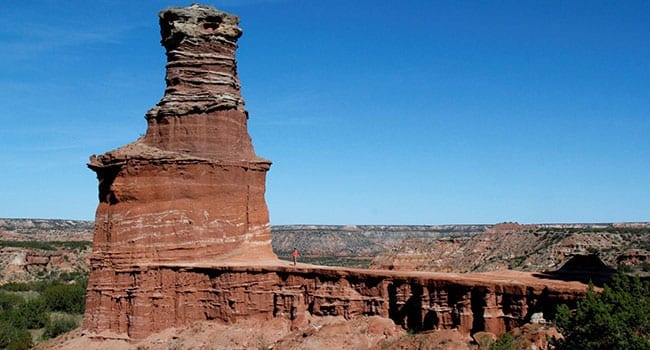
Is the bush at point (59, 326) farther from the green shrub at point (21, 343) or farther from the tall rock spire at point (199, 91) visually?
the tall rock spire at point (199, 91)

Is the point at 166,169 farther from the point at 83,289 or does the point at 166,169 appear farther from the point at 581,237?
the point at 581,237

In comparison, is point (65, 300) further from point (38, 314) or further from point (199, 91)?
point (199, 91)

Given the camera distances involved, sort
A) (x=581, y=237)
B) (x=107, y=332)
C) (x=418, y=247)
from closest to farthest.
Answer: (x=107, y=332) → (x=581, y=237) → (x=418, y=247)

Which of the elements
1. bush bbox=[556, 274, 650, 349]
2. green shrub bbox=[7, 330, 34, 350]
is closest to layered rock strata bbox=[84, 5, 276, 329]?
green shrub bbox=[7, 330, 34, 350]

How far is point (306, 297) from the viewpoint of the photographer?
3044 cm

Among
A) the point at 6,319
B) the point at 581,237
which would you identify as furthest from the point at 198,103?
the point at 581,237

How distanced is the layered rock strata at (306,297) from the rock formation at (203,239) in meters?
0.05

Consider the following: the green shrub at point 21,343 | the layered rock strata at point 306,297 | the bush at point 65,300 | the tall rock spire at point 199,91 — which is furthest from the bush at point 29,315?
the tall rock spire at point 199,91

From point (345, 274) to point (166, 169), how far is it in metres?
11.9

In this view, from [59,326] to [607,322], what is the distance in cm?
4702

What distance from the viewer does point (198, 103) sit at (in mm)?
36344

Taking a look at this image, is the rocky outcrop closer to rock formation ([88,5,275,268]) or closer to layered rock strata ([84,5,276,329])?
layered rock strata ([84,5,276,329])

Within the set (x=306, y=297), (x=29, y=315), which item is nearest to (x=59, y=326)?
(x=29, y=315)

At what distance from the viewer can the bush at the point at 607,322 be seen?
19297 mm
